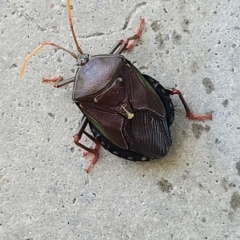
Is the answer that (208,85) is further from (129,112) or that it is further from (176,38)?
(129,112)

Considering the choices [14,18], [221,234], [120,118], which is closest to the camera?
[120,118]

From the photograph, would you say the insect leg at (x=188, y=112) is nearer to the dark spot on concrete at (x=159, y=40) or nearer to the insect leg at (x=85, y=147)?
the dark spot on concrete at (x=159, y=40)

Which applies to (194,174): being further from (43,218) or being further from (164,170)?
(43,218)

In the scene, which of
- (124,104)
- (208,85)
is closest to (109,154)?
(124,104)

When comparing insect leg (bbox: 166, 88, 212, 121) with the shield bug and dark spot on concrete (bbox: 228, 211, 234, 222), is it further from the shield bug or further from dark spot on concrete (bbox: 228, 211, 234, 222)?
dark spot on concrete (bbox: 228, 211, 234, 222)

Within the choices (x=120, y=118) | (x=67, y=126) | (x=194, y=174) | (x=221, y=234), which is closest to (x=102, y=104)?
(x=120, y=118)

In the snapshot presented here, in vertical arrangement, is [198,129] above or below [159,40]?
below

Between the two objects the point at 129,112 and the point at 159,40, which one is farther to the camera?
the point at 159,40
